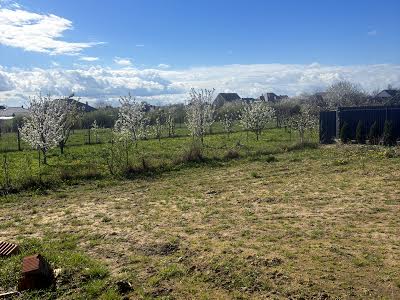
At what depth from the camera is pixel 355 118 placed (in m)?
24.8

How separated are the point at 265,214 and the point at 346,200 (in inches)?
90.0

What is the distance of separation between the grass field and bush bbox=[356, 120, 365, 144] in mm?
10414

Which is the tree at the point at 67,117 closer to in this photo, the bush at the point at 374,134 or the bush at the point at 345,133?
the bush at the point at 345,133

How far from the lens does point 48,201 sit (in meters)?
11.4

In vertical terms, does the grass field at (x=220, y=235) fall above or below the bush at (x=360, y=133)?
below

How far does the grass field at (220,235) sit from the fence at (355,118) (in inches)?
431

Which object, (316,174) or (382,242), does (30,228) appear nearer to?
(382,242)

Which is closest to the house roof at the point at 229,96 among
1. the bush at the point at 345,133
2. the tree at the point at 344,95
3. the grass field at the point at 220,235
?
the tree at the point at 344,95

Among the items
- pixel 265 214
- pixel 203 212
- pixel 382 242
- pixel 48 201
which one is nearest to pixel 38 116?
pixel 48 201

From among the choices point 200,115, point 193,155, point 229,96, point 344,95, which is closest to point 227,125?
point 200,115

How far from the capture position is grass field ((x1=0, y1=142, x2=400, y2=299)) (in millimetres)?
5219

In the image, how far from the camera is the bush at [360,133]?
77.5ft

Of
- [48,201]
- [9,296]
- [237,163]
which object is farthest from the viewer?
[237,163]

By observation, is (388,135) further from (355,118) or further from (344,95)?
(344,95)
